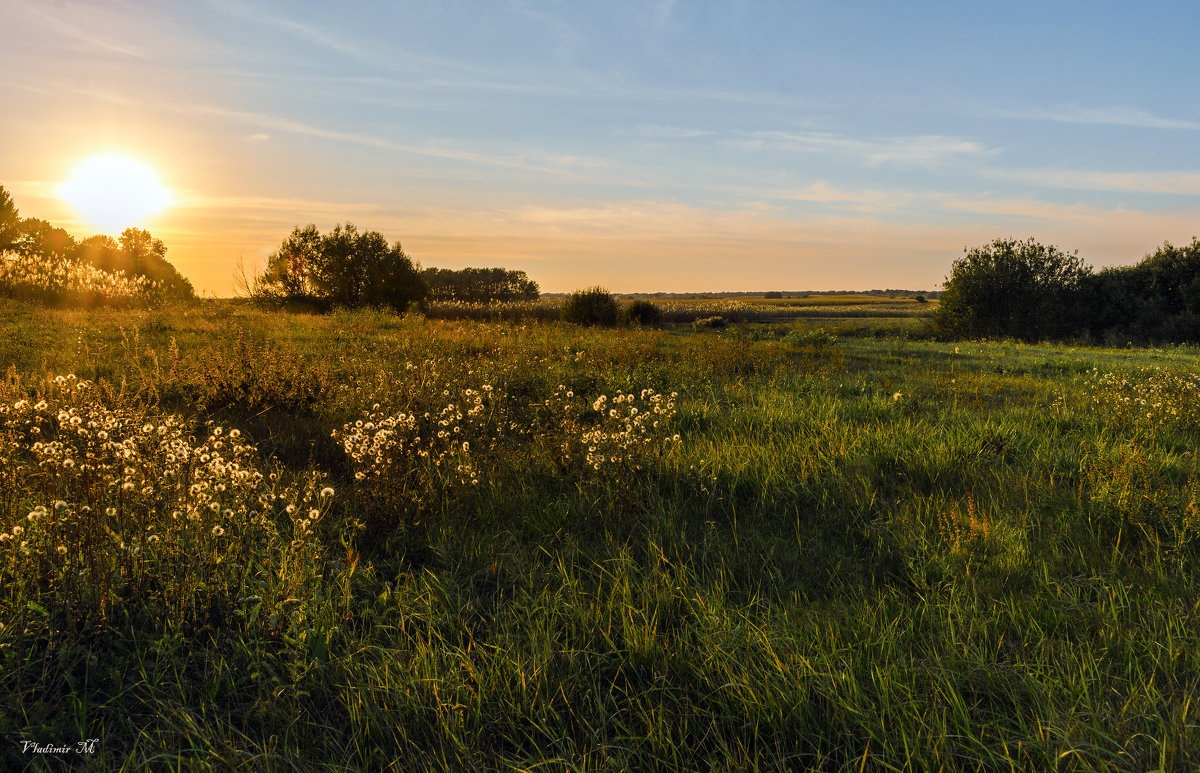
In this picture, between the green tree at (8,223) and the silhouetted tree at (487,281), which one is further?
the silhouetted tree at (487,281)

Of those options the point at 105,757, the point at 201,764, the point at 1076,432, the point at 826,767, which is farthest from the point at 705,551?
the point at 1076,432

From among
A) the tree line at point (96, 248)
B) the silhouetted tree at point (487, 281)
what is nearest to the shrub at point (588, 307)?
the tree line at point (96, 248)

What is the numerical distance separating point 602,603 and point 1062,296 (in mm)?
42698

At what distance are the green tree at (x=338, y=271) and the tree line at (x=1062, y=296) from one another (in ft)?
108

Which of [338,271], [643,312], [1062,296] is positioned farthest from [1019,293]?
[338,271]

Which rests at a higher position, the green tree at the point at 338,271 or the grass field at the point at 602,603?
the green tree at the point at 338,271

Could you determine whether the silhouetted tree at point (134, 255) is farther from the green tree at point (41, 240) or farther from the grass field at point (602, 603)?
the grass field at point (602, 603)

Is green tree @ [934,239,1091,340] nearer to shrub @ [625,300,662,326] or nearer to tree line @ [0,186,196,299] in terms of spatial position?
shrub @ [625,300,662,326]

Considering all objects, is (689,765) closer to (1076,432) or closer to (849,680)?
(849,680)

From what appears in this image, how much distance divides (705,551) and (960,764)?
160cm

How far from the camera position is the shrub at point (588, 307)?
24688 millimetres

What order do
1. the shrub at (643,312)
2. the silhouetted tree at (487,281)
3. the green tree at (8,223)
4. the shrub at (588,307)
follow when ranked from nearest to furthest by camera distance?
1. the shrub at (588,307)
2. the shrub at (643,312)
3. the green tree at (8,223)
4. the silhouetted tree at (487,281)

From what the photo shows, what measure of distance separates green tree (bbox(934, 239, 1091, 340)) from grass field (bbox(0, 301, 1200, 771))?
118 ft

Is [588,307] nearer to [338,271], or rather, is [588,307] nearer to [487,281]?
[338,271]
